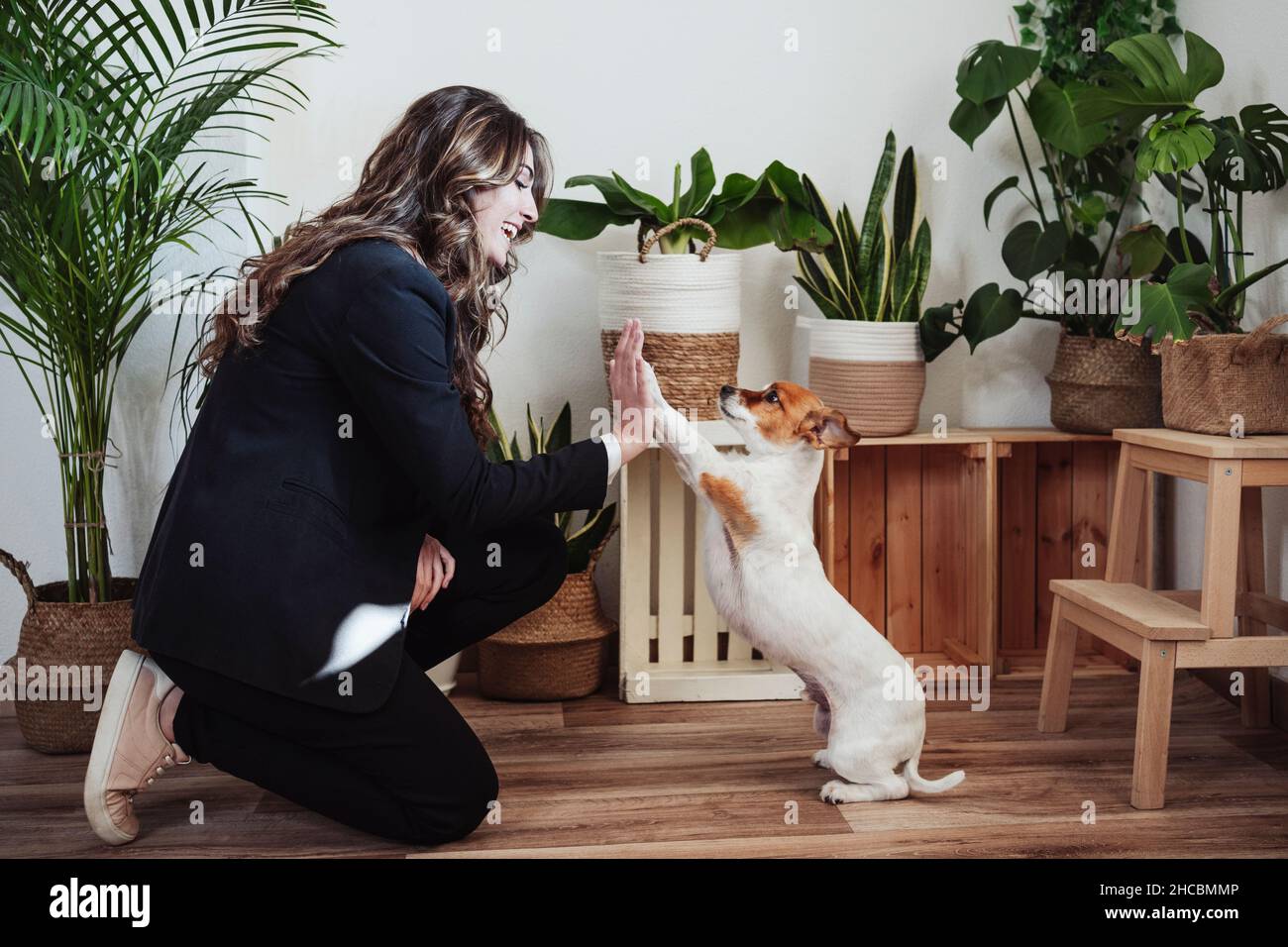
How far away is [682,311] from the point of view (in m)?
2.52

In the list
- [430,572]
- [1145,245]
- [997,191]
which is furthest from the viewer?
[997,191]

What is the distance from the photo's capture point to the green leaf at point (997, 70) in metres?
2.55

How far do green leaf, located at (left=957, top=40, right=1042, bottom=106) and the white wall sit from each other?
0.38 m

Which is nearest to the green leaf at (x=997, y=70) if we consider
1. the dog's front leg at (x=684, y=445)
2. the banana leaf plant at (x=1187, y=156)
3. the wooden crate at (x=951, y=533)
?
the banana leaf plant at (x=1187, y=156)

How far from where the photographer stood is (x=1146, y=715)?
2012 millimetres

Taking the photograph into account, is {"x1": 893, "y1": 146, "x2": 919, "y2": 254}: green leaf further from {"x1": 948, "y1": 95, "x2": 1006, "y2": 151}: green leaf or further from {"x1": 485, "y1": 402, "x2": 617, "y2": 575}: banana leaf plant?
{"x1": 485, "y1": 402, "x2": 617, "y2": 575}: banana leaf plant

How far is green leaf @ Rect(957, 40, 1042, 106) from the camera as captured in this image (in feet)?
8.36

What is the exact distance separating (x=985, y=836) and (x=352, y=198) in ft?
4.78

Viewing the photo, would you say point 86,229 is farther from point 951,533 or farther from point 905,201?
point 951,533

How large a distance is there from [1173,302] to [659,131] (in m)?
1.32

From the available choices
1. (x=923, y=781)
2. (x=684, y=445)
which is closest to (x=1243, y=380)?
(x=923, y=781)

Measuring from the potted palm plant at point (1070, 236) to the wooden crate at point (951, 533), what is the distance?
7.5 inches

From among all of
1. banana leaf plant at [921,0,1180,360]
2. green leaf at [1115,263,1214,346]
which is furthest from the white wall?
green leaf at [1115,263,1214,346]

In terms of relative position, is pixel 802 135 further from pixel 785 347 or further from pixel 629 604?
pixel 629 604
